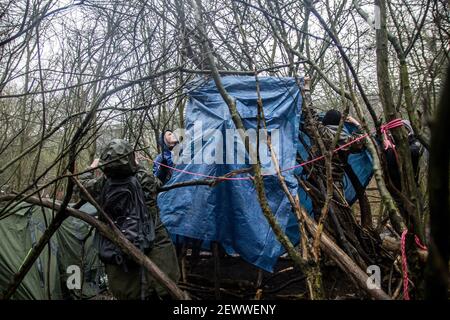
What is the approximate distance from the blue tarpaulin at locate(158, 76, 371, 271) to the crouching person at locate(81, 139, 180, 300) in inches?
Result: 24.1

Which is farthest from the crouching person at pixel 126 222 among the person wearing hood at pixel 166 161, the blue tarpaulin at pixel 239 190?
the person wearing hood at pixel 166 161

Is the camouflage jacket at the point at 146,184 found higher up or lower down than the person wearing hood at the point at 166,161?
lower down

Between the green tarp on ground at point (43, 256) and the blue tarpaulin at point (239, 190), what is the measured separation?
117cm

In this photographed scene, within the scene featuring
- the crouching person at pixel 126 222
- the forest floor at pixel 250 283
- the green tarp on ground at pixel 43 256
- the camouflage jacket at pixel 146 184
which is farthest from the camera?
the green tarp on ground at pixel 43 256

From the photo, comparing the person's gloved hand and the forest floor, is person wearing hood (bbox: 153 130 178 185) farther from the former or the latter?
the forest floor

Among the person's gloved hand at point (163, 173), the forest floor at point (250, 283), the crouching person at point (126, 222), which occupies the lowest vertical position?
the forest floor at point (250, 283)

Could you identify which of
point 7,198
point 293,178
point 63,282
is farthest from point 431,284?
point 63,282

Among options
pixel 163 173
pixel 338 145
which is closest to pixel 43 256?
pixel 163 173

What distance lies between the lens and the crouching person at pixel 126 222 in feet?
9.87

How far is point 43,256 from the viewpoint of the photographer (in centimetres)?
449

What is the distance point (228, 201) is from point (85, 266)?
2.35 m

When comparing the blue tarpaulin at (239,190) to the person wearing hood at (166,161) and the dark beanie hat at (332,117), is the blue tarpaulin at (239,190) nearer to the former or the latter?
the person wearing hood at (166,161)

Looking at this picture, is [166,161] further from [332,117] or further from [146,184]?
[332,117]

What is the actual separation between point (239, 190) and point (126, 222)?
1237 millimetres
